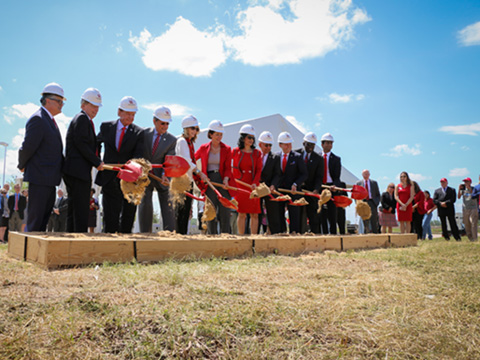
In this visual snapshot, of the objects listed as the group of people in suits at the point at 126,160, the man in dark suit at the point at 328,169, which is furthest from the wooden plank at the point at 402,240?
the man in dark suit at the point at 328,169

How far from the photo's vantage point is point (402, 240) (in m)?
7.25

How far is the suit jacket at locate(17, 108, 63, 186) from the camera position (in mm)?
4086

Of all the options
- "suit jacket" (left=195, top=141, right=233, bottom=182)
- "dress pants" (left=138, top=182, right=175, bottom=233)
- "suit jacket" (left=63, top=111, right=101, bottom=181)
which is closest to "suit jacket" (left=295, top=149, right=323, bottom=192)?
"suit jacket" (left=195, top=141, right=233, bottom=182)

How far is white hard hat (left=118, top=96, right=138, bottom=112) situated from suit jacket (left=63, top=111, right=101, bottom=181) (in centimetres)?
69

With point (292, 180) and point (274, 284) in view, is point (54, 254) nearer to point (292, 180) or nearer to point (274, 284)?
point (274, 284)

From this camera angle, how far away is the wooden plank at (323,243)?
17.0 ft

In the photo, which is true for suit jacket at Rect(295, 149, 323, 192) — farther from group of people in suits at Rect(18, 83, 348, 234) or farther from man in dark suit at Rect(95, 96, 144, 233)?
man in dark suit at Rect(95, 96, 144, 233)

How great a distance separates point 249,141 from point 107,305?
4710mm

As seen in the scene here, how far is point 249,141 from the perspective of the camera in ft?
21.1

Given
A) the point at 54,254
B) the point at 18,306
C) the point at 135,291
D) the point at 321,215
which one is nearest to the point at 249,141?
the point at 321,215

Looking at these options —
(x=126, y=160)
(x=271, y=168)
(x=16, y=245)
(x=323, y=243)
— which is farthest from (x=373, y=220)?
(x=16, y=245)

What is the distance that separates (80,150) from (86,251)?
1.50 metres

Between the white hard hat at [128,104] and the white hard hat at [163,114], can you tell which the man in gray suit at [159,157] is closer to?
the white hard hat at [163,114]

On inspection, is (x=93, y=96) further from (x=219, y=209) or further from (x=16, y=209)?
(x=16, y=209)
